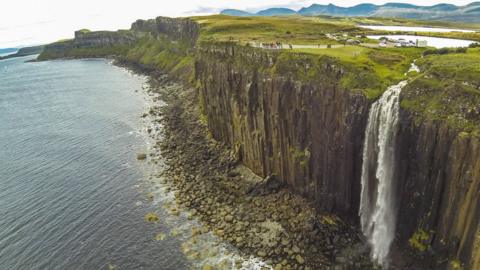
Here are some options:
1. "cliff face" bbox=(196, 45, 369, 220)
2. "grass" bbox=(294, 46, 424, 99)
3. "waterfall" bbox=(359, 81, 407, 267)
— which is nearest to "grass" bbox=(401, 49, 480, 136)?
"waterfall" bbox=(359, 81, 407, 267)

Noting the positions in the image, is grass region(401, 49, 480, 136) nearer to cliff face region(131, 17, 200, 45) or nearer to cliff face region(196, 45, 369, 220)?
cliff face region(196, 45, 369, 220)

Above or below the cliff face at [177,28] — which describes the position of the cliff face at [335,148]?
below

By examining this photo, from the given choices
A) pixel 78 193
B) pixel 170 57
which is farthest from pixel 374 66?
pixel 170 57

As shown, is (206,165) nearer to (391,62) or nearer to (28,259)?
(28,259)

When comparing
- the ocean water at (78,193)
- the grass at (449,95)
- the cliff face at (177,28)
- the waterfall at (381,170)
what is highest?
the cliff face at (177,28)

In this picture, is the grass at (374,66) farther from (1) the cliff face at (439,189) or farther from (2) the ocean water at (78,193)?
(2) the ocean water at (78,193)

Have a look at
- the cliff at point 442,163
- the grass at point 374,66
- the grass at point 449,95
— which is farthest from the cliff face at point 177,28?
the cliff at point 442,163

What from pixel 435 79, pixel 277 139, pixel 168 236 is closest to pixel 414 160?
pixel 435 79
